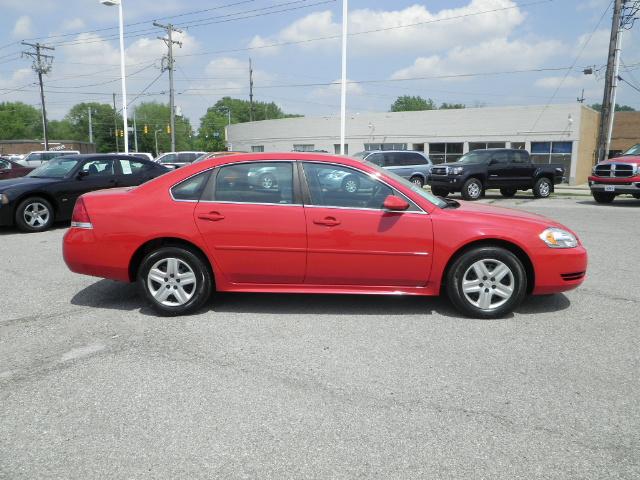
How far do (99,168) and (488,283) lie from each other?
9.18 meters

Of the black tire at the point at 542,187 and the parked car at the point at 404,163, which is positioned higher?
the parked car at the point at 404,163

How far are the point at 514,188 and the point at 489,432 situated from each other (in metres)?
17.6

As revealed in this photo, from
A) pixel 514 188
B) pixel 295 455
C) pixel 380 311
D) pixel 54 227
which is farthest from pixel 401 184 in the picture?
pixel 514 188

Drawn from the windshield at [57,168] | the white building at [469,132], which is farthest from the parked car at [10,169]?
the white building at [469,132]

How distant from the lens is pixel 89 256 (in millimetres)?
5004

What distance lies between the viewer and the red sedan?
4781 millimetres

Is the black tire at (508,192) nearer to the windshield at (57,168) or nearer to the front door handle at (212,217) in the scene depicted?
the windshield at (57,168)

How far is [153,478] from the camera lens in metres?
2.55

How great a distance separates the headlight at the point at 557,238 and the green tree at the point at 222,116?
363 ft

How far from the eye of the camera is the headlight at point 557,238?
4.86m

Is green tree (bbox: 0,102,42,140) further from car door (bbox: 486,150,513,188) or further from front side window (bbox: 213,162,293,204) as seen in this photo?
front side window (bbox: 213,162,293,204)

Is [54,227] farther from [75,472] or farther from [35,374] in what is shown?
[75,472]

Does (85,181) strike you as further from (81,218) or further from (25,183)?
(81,218)

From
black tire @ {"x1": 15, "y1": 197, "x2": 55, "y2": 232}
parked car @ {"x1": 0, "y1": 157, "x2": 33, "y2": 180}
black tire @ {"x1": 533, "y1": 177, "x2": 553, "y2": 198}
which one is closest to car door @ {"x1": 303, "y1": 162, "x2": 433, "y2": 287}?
black tire @ {"x1": 15, "y1": 197, "x2": 55, "y2": 232}
